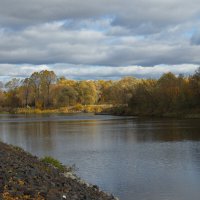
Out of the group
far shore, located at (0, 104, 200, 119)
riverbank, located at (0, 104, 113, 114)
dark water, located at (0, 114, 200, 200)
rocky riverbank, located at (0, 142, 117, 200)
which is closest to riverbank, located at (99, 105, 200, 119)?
far shore, located at (0, 104, 200, 119)

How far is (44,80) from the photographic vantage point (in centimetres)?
16188

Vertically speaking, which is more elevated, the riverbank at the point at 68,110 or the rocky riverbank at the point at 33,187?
the rocky riverbank at the point at 33,187

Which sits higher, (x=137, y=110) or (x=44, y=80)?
(x=44, y=80)

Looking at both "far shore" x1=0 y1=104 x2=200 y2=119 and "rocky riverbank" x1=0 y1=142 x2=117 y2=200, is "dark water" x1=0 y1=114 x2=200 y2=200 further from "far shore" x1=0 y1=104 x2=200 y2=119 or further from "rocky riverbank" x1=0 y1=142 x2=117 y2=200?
"far shore" x1=0 y1=104 x2=200 y2=119

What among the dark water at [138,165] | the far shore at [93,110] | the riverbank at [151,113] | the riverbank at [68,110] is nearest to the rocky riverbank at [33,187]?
the dark water at [138,165]

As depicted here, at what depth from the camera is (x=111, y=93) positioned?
169 metres

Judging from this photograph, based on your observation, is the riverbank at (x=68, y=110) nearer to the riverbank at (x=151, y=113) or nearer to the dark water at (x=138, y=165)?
the riverbank at (x=151, y=113)

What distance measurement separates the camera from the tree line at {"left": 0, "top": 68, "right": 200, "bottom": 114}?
10619cm

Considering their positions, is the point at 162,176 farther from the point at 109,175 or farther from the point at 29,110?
the point at 29,110

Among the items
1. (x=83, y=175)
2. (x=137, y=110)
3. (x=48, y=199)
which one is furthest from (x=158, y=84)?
(x=48, y=199)

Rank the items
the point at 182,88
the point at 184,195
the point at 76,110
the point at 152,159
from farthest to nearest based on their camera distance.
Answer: the point at 76,110 → the point at 182,88 → the point at 152,159 → the point at 184,195

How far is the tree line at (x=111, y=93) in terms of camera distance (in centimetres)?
10619

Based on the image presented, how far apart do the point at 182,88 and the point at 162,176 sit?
8834 centimetres

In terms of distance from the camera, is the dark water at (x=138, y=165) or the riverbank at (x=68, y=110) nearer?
the dark water at (x=138, y=165)
